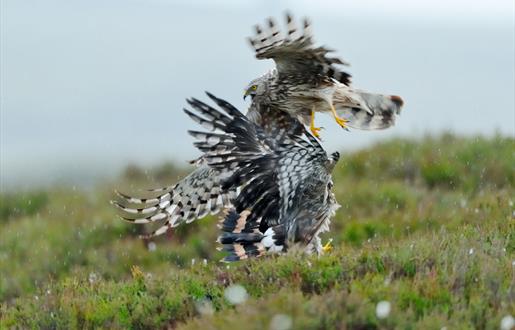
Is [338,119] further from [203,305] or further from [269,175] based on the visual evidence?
[203,305]

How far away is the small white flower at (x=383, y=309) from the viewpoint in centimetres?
522

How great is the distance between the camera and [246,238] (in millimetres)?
8047

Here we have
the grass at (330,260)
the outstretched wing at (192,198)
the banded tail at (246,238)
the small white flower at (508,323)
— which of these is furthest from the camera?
the outstretched wing at (192,198)

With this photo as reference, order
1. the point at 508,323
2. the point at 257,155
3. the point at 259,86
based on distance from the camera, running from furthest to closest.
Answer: the point at 259,86 → the point at 257,155 → the point at 508,323

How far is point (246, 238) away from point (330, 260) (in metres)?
1.48

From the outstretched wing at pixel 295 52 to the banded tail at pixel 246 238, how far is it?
4.60ft

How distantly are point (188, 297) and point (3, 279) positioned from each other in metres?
4.59

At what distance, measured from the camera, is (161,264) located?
35.4 ft

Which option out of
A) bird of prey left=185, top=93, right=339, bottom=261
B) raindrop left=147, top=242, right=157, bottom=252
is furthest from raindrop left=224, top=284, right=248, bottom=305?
raindrop left=147, top=242, right=157, bottom=252

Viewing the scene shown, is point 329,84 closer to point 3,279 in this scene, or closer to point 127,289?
point 127,289

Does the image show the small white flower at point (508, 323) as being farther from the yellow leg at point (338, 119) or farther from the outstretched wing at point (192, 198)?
the outstretched wing at point (192, 198)

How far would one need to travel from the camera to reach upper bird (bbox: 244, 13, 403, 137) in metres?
7.65

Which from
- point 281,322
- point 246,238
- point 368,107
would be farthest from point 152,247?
point 281,322

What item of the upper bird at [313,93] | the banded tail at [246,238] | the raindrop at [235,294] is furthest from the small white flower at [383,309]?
the upper bird at [313,93]
